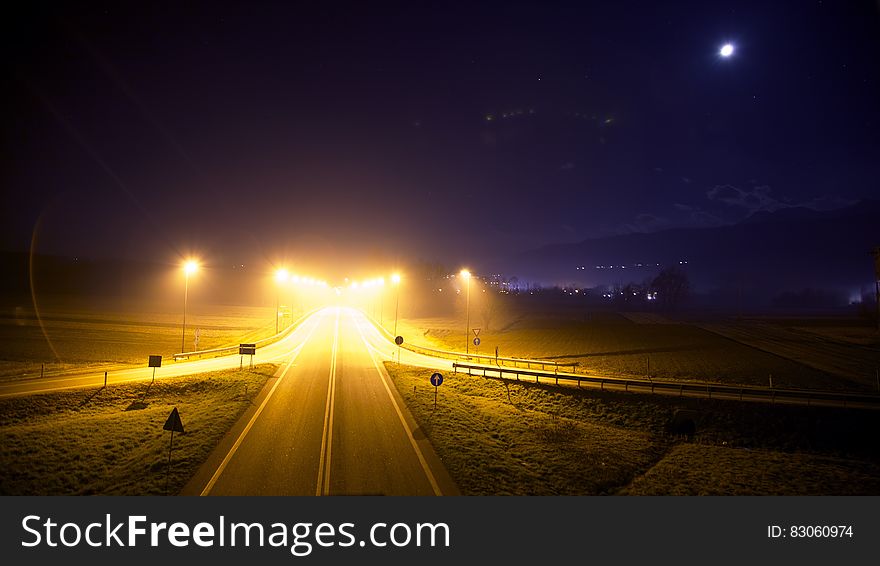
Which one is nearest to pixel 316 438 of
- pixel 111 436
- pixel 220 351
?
pixel 111 436

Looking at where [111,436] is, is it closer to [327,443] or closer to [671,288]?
[327,443]

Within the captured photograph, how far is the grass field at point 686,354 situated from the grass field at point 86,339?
27.9 m

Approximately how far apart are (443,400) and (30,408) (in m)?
21.3

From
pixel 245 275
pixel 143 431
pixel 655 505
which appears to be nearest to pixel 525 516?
pixel 655 505

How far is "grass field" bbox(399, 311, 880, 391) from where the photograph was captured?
31375mm

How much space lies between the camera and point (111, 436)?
52.9 feet

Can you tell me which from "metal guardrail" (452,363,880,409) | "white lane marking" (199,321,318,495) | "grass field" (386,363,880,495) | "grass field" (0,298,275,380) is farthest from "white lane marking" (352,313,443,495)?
"grass field" (0,298,275,380)

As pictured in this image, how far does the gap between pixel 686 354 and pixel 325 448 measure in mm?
40709

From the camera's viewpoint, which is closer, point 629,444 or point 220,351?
point 629,444

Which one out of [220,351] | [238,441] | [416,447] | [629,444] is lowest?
[629,444]

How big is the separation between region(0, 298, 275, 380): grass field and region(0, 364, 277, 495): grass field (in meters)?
9.21

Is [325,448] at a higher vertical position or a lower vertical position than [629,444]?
higher

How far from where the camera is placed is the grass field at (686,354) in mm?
31375

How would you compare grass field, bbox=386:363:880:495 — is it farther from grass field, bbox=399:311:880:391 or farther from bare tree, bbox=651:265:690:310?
bare tree, bbox=651:265:690:310
